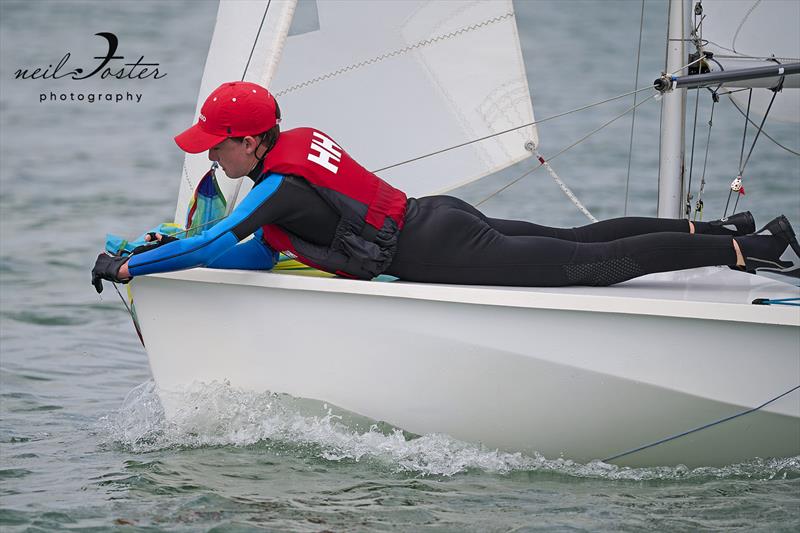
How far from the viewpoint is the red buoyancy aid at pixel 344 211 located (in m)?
3.12

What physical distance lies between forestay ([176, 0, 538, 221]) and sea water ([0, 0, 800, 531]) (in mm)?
1088

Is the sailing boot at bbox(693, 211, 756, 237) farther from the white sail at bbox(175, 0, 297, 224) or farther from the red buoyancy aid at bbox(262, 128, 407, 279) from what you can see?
the white sail at bbox(175, 0, 297, 224)

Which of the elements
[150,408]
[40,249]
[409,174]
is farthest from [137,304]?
[40,249]

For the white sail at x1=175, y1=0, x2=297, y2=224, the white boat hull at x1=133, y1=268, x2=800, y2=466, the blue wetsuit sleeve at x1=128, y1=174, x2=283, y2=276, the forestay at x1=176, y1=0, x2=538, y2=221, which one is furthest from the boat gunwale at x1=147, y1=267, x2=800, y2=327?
the forestay at x1=176, y1=0, x2=538, y2=221

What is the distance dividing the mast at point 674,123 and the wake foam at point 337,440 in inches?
46.7

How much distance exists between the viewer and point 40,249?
7293mm

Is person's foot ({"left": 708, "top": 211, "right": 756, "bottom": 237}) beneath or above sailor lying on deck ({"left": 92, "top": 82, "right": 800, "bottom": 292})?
above

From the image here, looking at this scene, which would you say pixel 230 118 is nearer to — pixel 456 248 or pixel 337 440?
pixel 456 248

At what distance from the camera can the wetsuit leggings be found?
312 cm

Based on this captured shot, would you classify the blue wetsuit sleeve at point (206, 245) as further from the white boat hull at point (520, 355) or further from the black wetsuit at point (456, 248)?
the white boat hull at point (520, 355)

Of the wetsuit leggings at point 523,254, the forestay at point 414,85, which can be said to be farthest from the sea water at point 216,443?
the forestay at point 414,85

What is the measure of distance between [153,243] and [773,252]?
1.54 metres

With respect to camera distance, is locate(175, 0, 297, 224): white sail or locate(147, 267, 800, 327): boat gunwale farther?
locate(175, 0, 297, 224): white sail

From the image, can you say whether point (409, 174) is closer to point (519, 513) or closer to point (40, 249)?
point (519, 513)
